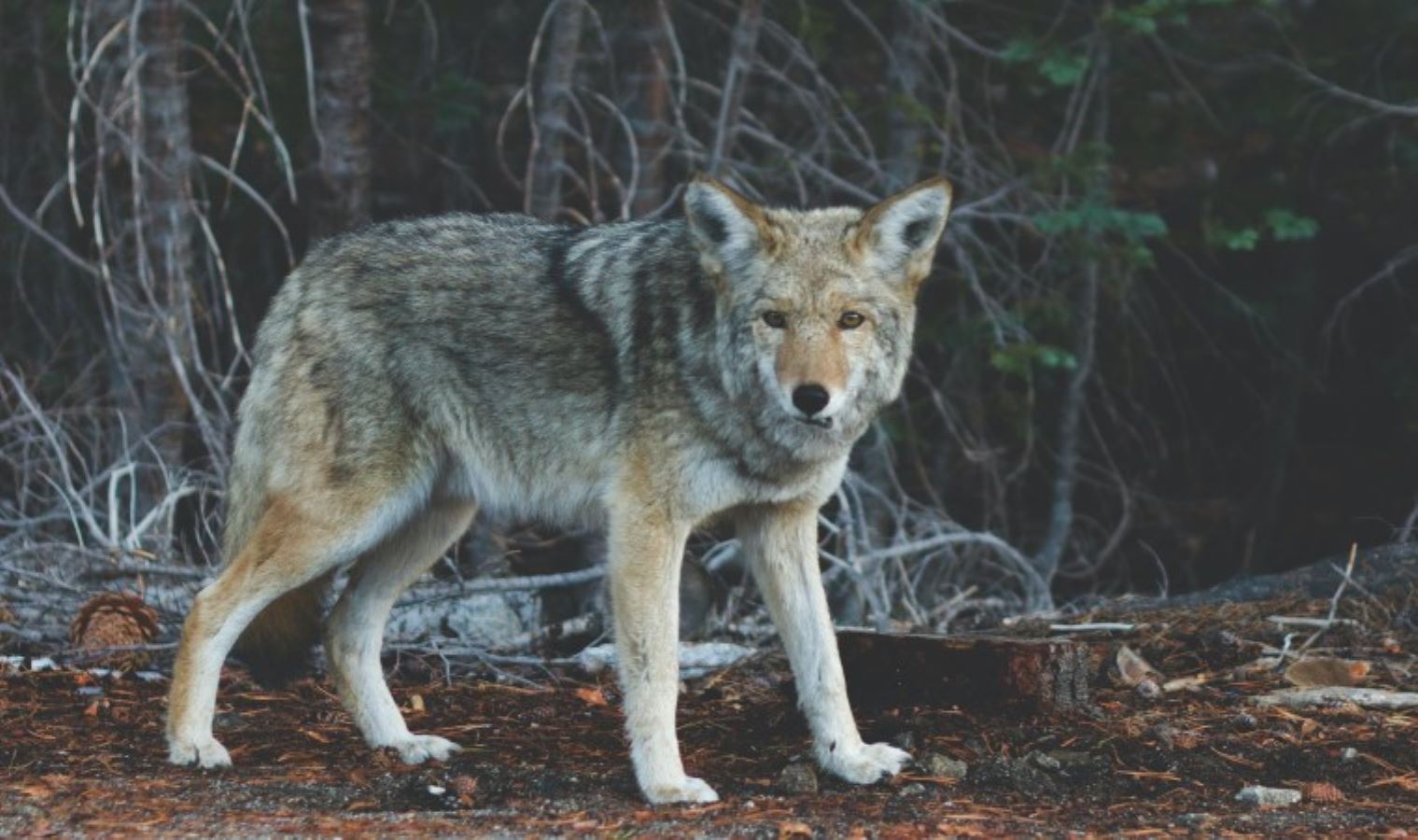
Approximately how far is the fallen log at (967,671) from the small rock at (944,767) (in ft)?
1.57

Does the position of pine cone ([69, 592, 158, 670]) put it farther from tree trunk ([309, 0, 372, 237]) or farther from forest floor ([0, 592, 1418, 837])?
tree trunk ([309, 0, 372, 237])

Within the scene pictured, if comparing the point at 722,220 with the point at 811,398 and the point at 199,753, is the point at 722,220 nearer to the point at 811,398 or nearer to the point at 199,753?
the point at 811,398

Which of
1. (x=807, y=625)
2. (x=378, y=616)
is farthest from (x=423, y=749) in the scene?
(x=807, y=625)

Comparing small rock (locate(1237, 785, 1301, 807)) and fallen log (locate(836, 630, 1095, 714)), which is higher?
fallen log (locate(836, 630, 1095, 714))

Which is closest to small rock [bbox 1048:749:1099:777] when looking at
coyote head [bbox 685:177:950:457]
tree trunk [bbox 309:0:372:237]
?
coyote head [bbox 685:177:950:457]

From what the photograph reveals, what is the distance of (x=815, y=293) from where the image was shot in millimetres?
4703

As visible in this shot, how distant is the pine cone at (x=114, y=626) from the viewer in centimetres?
638

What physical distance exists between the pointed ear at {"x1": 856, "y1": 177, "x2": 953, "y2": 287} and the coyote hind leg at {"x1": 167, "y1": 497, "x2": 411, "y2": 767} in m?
Answer: 1.74

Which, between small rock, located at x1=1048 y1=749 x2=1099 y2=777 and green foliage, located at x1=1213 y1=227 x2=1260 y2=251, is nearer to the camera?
small rock, located at x1=1048 y1=749 x2=1099 y2=777

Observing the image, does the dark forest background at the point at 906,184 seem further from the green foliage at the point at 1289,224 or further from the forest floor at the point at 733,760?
the forest floor at the point at 733,760

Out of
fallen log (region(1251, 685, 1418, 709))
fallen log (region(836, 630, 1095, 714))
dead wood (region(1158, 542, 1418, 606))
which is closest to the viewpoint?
fallen log (region(836, 630, 1095, 714))

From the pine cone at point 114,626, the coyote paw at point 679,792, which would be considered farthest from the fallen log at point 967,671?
the pine cone at point 114,626

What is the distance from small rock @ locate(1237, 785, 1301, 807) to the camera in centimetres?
473

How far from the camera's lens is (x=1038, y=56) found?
27.4 ft
